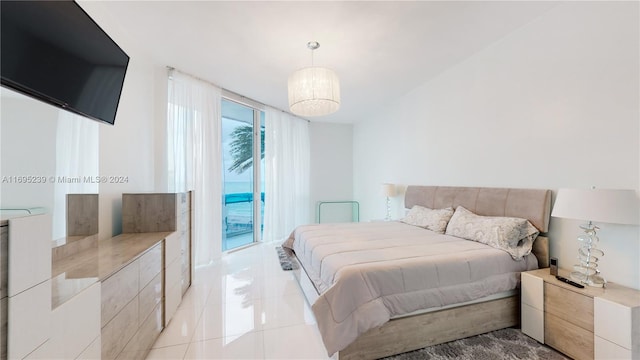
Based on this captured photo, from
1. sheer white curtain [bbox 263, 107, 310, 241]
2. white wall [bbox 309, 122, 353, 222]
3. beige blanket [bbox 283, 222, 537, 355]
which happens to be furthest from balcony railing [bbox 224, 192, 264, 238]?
beige blanket [bbox 283, 222, 537, 355]

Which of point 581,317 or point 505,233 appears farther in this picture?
point 505,233

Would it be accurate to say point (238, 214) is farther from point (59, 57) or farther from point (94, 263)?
point (59, 57)

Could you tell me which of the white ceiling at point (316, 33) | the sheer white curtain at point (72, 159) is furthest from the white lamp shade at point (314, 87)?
the sheer white curtain at point (72, 159)

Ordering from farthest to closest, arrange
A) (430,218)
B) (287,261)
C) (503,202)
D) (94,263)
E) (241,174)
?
(241,174) → (287,261) → (430,218) → (503,202) → (94,263)

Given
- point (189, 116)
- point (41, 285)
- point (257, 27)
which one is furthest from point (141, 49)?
point (41, 285)

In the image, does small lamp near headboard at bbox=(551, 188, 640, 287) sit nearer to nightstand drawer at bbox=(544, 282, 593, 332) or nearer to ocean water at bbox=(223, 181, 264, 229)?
nightstand drawer at bbox=(544, 282, 593, 332)

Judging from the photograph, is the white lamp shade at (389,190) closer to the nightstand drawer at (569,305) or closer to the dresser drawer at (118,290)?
the nightstand drawer at (569,305)

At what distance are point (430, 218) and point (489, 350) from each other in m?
1.51

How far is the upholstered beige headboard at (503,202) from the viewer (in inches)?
86.6

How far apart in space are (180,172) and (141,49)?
1.50 m

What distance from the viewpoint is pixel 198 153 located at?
11.8ft

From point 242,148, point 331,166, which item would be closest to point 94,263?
point 242,148

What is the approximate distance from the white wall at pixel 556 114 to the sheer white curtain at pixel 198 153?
129 inches

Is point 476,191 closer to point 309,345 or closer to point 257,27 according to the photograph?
point 309,345
